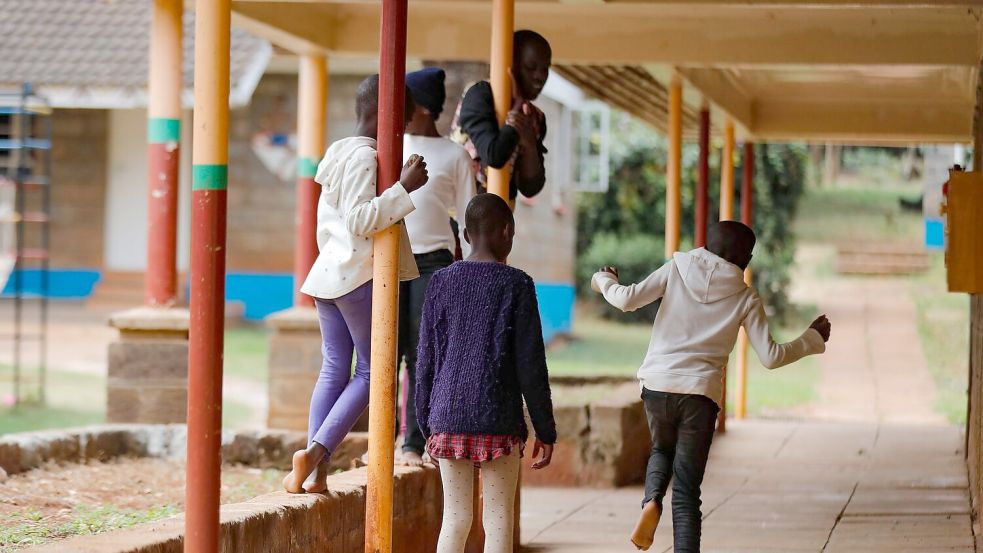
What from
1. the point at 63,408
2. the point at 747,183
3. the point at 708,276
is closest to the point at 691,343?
the point at 708,276

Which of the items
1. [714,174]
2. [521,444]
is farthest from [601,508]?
[714,174]

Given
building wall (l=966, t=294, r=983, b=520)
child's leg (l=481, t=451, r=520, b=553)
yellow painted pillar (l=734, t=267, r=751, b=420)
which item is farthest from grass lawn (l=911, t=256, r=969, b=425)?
child's leg (l=481, t=451, r=520, b=553)

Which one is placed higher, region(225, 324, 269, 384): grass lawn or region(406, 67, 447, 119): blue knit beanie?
region(406, 67, 447, 119): blue knit beanie

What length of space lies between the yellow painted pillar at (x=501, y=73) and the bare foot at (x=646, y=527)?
1.40 metres

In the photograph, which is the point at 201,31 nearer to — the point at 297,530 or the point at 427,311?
the point at 427,311

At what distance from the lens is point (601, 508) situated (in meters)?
8.16

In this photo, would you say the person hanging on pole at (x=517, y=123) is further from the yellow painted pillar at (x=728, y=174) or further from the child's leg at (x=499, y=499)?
the yellow painted pillar at (x=728, y=174)

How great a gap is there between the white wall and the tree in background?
8661 mm

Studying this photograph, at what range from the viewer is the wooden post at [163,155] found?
8680 mm

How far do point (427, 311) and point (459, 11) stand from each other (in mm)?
4450

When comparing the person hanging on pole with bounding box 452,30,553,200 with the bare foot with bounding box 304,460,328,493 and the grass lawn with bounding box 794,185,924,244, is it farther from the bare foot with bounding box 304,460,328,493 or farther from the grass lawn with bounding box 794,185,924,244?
the grass lawn with bounding box 794,185,924,244

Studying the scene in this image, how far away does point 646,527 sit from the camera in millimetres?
5344

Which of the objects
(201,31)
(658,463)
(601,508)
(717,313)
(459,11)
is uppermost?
(459,11)

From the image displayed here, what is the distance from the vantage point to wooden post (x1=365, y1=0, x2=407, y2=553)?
4.40m
